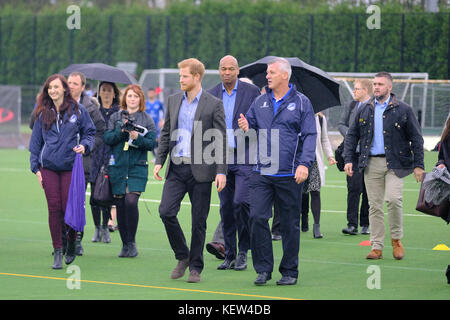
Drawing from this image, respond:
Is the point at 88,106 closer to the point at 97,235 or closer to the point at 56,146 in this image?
the point at 56,146

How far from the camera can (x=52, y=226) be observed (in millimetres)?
10000

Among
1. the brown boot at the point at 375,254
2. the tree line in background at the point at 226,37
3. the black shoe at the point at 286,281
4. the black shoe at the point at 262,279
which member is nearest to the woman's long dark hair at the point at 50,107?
the black shoe at the point at 262,279

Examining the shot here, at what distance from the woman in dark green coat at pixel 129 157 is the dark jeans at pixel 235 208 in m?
1.30

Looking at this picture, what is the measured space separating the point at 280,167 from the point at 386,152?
217 cm

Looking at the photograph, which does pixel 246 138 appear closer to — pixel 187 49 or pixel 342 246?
Answer: pixel 342 246

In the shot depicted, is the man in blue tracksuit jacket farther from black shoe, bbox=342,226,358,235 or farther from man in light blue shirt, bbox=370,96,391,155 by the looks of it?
black shoe, bbox=342,226,358,235

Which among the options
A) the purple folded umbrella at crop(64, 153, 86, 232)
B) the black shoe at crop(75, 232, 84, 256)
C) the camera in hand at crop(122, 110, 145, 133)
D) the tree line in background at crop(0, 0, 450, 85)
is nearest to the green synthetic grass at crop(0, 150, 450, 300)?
the black shoe at crop(75, 232, 84, 256)

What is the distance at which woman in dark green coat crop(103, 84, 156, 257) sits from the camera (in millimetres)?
10898

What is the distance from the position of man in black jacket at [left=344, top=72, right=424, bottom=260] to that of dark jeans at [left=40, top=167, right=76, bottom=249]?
3.28m

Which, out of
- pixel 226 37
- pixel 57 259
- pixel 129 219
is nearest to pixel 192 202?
pixel 57 259

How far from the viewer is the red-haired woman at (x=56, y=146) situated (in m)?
9.88

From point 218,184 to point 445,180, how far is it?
216cm

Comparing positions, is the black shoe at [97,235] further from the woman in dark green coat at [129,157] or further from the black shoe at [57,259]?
the black shoe at [57,259]

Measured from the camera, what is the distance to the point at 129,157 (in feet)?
36.2
